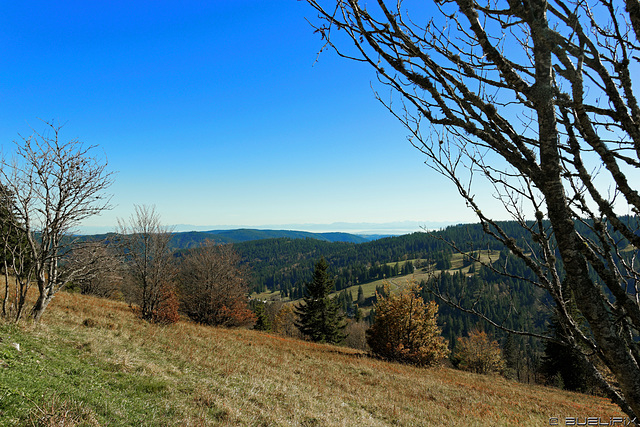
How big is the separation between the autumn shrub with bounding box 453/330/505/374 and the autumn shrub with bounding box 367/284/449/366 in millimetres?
23040

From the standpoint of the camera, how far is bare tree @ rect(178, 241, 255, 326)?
2694cm

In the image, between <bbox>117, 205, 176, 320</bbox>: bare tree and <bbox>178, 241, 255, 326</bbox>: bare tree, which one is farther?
<bbox>178, 241, 255, 326</bbox>: bare tree

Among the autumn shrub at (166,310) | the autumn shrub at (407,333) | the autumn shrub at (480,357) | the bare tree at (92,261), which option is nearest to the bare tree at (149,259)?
the autumn shrub at (166,310)

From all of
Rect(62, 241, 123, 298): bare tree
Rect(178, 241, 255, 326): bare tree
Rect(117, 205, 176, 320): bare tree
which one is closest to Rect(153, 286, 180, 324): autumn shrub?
Rect(117, 205, 176, 320): bare tree

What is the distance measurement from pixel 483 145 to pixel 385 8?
3.54ft

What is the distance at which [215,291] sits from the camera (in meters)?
27.0

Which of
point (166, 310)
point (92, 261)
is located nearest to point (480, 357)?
point (166, 310)

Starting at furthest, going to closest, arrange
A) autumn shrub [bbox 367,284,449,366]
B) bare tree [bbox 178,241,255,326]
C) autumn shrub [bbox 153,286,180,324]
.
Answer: bare tree [bbox 178,241,255,326], autumn shrub [bbox 367,284,449,366], autumn shrub [bbox 153,286,180,324]

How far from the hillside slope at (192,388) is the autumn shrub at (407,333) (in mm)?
9233

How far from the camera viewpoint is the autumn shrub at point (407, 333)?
23.4 meters

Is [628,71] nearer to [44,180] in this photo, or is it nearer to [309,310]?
[44,180]

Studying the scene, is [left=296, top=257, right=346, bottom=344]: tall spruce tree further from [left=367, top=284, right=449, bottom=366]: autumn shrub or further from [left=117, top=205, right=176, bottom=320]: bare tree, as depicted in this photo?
[left=117, top=205, right=176, bottom=320]: bare tree

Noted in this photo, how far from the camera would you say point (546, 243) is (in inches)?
78.0

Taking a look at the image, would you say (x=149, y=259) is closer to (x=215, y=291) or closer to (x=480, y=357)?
(x=215, y=291)
